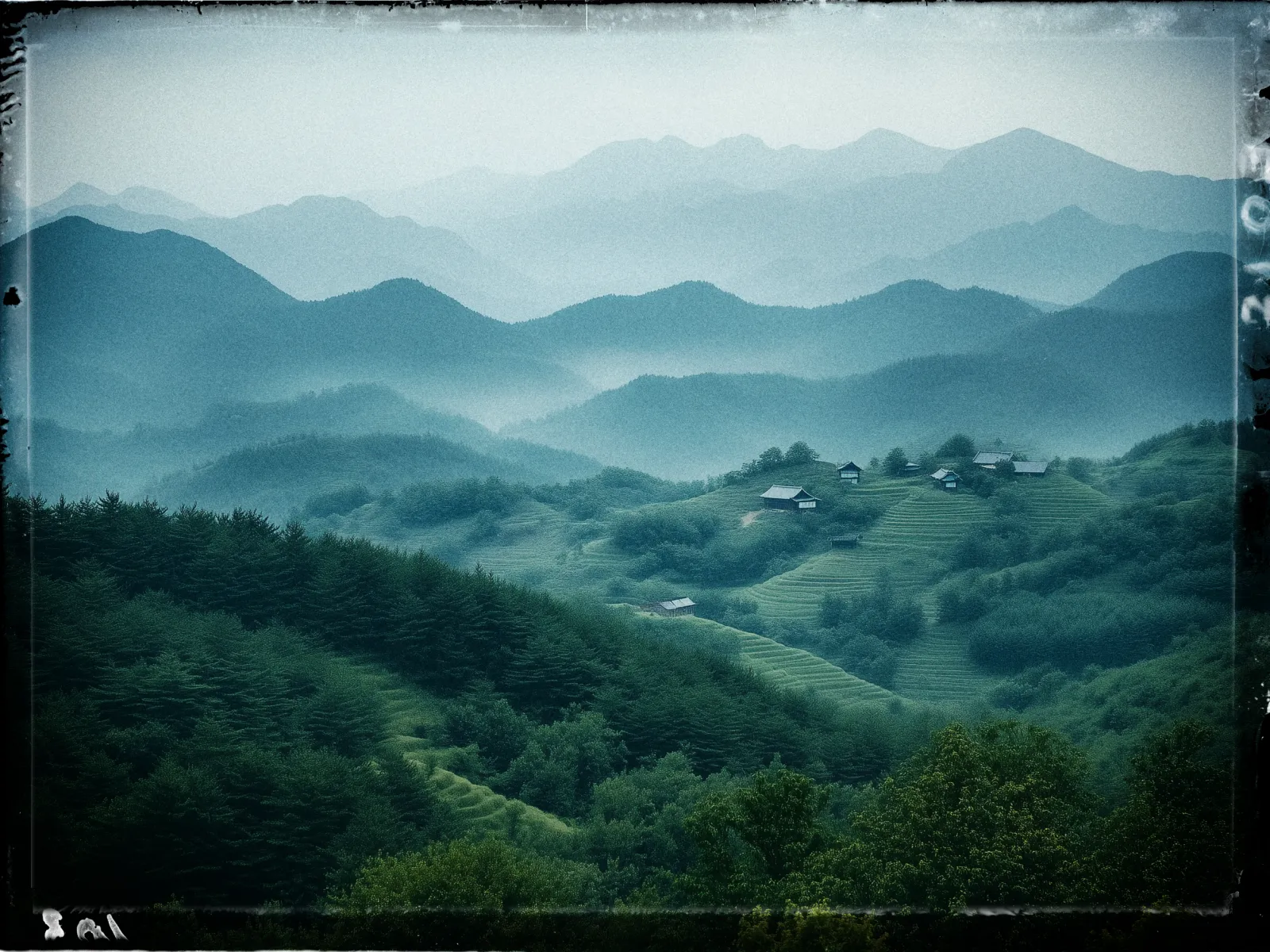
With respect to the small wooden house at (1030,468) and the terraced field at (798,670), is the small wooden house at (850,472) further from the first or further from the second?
the terraced field at (798,670)

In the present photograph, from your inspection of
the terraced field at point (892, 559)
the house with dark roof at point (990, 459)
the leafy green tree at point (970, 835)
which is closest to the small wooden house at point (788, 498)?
the terraced field at point (892, 559)

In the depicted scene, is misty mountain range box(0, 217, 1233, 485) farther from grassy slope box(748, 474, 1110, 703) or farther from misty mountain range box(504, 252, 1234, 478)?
grassy slope box(748, 474, 1110, 703)

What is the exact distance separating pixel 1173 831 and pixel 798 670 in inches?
147

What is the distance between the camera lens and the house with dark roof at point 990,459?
1008 centimetres

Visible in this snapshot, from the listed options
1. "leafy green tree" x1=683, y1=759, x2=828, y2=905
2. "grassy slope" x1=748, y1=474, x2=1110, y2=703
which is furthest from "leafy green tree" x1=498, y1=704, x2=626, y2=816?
"grassy slope" x1=748, y1=474, x2=1110, y2=703

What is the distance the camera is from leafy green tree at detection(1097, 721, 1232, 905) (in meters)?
6.61

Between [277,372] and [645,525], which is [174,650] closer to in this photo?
[277,372]

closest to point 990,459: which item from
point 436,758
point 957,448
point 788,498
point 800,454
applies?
point 957,448

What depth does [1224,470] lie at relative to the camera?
7.62 m

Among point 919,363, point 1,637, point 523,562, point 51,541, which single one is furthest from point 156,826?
point 919,363

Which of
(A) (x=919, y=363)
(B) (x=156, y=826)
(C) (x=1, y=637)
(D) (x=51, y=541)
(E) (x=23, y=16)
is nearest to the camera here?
(E) (x=23, y=16)

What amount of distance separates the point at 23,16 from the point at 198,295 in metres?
3.72

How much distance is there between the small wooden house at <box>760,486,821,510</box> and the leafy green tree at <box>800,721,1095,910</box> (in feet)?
9.10

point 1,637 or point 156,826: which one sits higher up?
point 1,637
